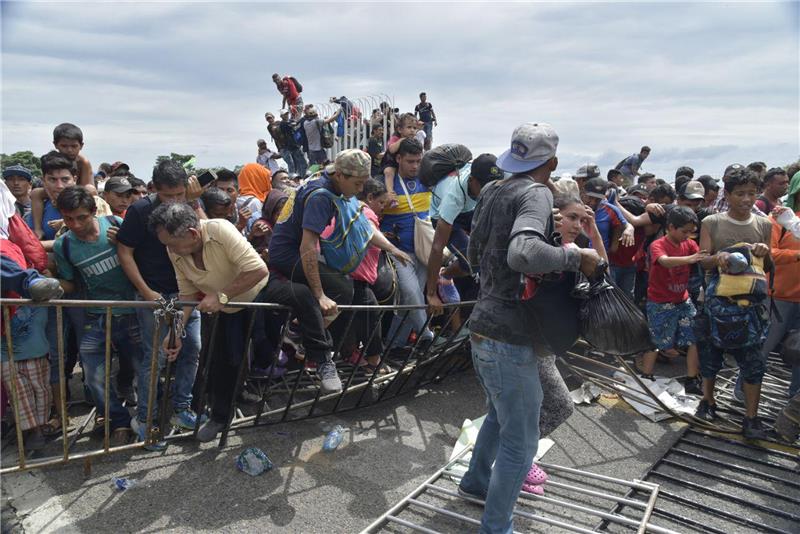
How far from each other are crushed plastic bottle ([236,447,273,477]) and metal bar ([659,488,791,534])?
2428 millimetres

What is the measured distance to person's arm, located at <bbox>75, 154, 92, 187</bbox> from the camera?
481 cm

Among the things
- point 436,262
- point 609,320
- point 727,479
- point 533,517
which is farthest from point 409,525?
→ point 727,479

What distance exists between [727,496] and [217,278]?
332cm

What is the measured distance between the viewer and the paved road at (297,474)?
117 inches

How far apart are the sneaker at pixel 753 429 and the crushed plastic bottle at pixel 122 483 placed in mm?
4120

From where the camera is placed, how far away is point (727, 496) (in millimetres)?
3291

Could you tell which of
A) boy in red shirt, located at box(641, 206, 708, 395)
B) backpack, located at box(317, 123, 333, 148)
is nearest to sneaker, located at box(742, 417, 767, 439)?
boy in red shirt, located at box(641, 206, 708, 395)

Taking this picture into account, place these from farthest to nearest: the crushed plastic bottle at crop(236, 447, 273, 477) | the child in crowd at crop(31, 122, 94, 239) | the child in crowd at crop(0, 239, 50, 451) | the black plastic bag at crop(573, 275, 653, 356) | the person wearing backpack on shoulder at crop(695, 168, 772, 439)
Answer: the child in crowd at crop(31, 122, 94, 239)
the person wearing backpack on shoulder at crop(695, 168, 772, 439)
the crushed plastic bottle at crop(236, 447, 273, 477)
the child in crowd at crop(0, 239, 50, 451)
the black plastic bag at crop(573, 275, 653, 356)

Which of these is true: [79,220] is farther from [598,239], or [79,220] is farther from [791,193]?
[791,193]

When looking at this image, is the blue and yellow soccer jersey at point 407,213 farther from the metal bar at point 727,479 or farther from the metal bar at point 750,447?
the metal bar at point 750,447

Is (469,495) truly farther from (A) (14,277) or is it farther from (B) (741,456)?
(A) (14,277)

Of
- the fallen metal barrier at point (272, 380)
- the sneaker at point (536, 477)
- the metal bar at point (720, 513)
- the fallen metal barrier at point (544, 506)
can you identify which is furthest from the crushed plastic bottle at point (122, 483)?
Answer: the metal bar at point (720, 513)

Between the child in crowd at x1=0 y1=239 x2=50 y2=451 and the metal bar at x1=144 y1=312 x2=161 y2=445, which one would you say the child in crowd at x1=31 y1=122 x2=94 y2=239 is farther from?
the metal bar at x1=144 y1=312 x2=161 y2=445

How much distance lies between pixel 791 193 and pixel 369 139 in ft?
27.4
